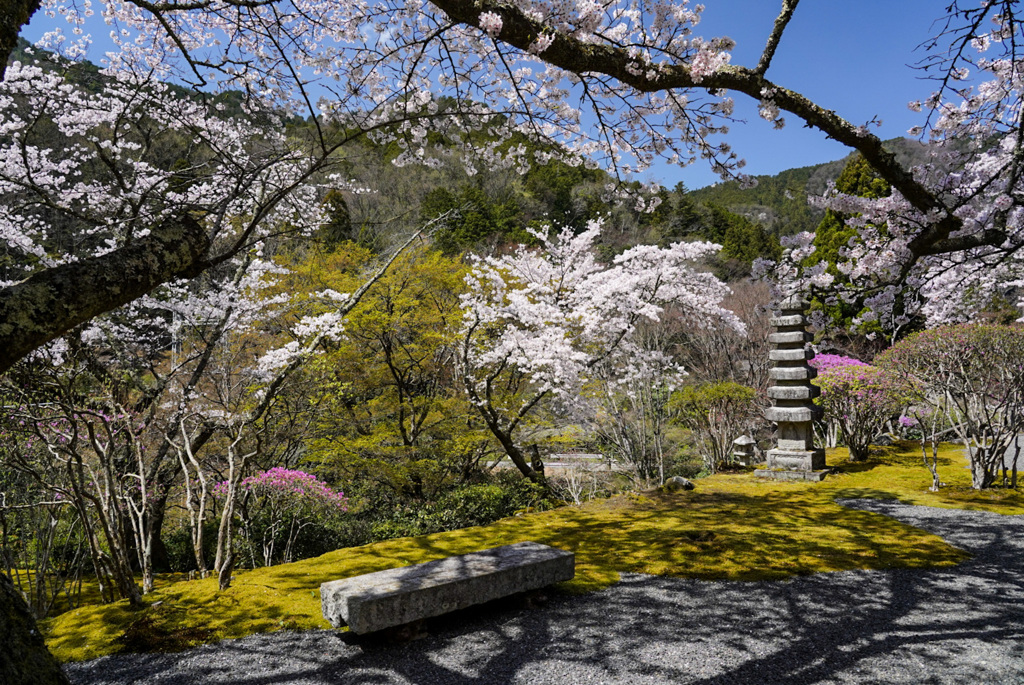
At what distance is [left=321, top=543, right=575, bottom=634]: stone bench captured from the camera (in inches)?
130

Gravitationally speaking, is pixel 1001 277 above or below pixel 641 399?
above

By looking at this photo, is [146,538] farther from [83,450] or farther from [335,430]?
[335,430]

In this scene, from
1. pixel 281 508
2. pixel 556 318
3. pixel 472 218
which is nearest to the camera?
pixel 281 508

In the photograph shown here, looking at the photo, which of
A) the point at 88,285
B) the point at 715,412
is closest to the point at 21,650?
the point at 88,285

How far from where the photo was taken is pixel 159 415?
9.07 metres

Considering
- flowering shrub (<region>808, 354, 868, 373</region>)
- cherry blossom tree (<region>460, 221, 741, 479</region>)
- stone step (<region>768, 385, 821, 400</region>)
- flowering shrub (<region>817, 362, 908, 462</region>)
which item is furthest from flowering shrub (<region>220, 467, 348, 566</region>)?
flowering shrub (<region>808, 354, 868, 373</region>)

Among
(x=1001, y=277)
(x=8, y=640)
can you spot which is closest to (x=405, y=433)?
(x=8, y=640)

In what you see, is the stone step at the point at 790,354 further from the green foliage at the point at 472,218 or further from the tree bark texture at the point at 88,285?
the green foliage at the point at 472,218

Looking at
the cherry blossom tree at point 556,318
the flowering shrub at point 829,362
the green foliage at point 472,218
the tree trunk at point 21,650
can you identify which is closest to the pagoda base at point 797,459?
the flowering shrub at point 829,362

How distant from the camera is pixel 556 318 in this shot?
8086mm

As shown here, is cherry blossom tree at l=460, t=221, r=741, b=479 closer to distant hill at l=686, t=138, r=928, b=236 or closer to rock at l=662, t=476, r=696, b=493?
rock at l=662, t=476, r=696, b=493

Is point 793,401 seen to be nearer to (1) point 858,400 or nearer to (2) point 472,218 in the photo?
(1) point 858,400

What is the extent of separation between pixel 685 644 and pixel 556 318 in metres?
5.23

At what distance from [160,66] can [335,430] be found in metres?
5.90
